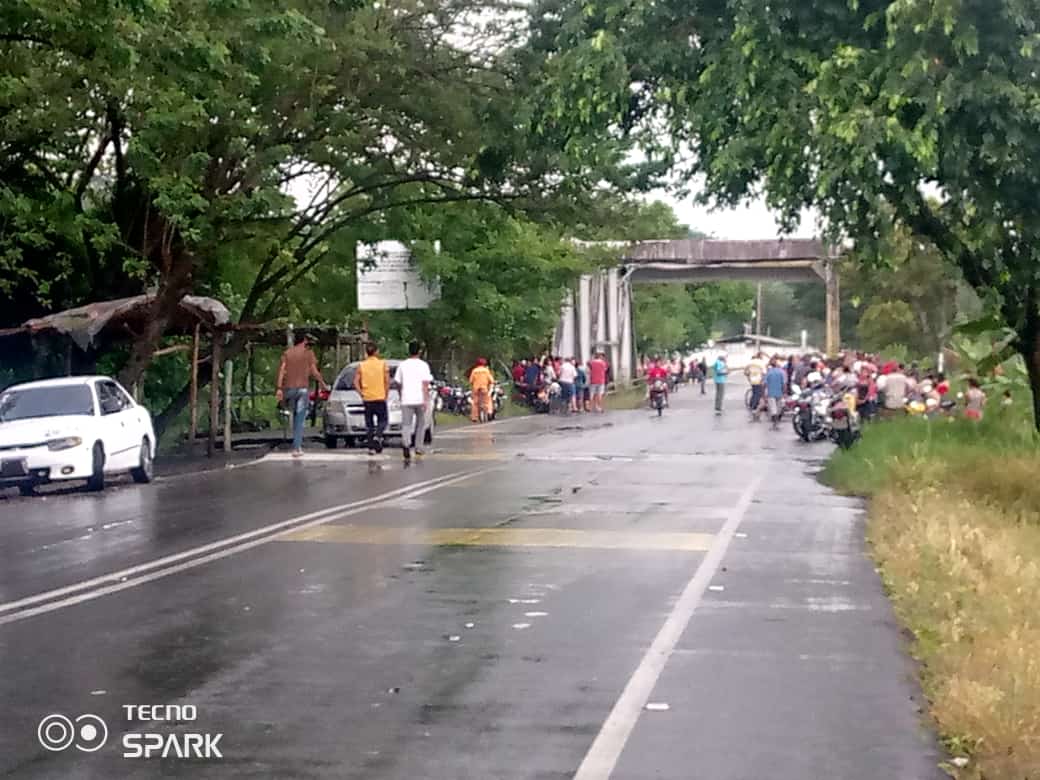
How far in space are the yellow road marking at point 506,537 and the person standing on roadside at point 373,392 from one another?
950 centimetres

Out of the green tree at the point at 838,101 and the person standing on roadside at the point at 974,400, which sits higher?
the green tree at the point at 838,101

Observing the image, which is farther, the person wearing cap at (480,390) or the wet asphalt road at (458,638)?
the person wearing cap at (480,390)

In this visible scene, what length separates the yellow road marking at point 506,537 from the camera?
1406 cm

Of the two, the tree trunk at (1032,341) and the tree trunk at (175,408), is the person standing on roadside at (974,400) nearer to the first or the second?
the tree trunk at (1032,341)

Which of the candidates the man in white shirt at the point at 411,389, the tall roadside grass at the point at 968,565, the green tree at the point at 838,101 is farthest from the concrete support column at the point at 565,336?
the green tree at the point at 838,101

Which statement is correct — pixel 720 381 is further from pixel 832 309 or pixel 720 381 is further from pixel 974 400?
pixel 832 309

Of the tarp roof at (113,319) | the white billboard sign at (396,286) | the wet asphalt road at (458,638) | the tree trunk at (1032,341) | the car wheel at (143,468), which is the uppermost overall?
the white billboard sign at (396,286)

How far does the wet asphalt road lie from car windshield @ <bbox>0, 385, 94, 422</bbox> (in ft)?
8.11

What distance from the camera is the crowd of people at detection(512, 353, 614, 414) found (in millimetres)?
49281

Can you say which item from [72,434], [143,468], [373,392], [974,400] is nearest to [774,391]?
[974,400]

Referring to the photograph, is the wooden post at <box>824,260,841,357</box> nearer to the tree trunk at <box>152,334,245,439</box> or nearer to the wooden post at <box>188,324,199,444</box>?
the tree trunk at <box>152,334,245,439</box>

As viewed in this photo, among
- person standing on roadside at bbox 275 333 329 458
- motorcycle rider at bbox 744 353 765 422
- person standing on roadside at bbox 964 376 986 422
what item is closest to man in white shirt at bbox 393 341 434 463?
person standing on roadside at bbox 275 333 329 458

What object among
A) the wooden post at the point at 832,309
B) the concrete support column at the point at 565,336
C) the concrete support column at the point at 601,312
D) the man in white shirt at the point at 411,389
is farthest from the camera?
the wooden post at the point at 832,309

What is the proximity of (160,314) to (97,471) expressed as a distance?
752 cm
